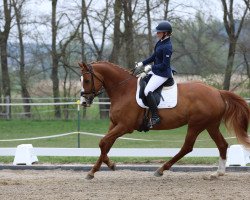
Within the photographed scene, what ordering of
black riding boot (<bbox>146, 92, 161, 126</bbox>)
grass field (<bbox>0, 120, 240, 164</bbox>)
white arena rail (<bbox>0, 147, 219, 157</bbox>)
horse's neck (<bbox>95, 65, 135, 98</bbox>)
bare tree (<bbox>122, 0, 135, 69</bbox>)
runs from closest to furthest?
black riding boot (<bbox>146, 92, 161, 126</bbox>) → horse's neck (<bbox>95, 65, 135, 98</bbox>) → white arena rail (<bbox>0, 147, 219, 157</bbox>) → grass field (<bbox>0, 120, 240, 164</bbox>) → bare tree (<bbox>122, 0, 135, 69</bbox>)

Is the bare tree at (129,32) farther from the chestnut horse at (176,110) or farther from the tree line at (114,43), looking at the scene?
the chestnut horse at (176,110)

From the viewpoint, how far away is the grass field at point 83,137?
11578 millimetres

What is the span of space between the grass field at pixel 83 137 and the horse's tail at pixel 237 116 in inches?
78.1

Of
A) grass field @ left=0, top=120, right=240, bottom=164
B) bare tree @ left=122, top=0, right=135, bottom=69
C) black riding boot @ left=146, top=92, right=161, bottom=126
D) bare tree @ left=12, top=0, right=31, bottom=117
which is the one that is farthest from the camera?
bare tree @ left=12, top=0, right=31, bottom=117

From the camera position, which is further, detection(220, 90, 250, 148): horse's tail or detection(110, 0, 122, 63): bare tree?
detection(110, 0, 122, 63): bare tree

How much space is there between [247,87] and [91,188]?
21.2m

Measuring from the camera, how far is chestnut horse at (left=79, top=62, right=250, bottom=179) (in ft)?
29.0

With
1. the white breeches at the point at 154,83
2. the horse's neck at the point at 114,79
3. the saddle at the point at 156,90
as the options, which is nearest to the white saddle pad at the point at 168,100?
the saddle at the point at 156,90

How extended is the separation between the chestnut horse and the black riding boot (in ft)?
0.32

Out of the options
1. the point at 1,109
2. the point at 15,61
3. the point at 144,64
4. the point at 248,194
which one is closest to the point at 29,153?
the point at 144,64

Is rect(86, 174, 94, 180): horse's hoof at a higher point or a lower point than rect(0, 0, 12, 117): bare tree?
lower

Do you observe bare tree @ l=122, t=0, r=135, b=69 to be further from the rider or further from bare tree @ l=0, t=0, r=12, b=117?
the rider

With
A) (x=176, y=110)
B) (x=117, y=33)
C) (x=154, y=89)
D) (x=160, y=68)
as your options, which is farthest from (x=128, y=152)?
(x=117, y=33)

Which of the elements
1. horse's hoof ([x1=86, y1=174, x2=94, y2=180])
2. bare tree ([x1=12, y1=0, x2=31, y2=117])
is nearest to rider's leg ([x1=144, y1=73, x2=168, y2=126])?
horse's hoof ([x1=86, y1=174, x2=94, y2=180])
